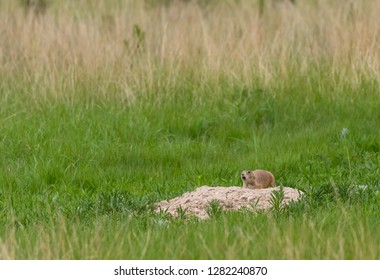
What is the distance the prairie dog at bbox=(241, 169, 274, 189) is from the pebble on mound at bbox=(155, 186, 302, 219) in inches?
11.9

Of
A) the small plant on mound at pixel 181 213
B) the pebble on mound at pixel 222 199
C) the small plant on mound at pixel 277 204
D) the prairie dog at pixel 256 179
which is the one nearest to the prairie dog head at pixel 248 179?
the prairie dog at pixel 256 179

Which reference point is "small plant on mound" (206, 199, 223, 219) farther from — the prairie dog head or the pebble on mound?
the prairie dog head

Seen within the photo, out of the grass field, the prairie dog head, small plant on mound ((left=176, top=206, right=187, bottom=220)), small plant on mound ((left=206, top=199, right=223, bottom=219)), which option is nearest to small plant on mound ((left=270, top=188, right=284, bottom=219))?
the grass field

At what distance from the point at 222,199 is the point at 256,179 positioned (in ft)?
2.24

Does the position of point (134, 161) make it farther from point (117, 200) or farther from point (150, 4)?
point (150, 4)

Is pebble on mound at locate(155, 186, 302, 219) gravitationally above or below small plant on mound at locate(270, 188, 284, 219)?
below

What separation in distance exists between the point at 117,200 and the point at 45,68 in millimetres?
5067

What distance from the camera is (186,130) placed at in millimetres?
10047

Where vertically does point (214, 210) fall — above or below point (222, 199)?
above

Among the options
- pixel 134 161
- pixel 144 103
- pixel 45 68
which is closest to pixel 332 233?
pixel 134 161

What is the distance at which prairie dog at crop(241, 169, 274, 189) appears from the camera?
25.5ft

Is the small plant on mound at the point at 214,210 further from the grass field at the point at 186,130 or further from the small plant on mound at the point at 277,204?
the small plant on mound at the point at 277,204

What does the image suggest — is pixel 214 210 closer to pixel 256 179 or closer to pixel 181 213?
pixel 181 213

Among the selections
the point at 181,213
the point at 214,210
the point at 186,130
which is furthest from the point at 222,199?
the point at 186,130
